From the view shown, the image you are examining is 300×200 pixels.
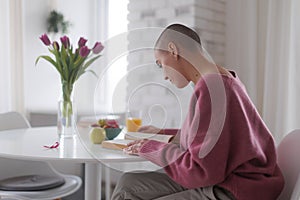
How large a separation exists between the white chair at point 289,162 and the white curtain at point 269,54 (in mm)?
671

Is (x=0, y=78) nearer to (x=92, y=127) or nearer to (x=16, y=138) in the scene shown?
(x=16, y=138)

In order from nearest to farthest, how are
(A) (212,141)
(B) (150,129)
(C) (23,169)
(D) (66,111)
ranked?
1. (A) (212,141)
2. (B) (150,129)
3. (D) (66,111)
4. (C) (23,169)

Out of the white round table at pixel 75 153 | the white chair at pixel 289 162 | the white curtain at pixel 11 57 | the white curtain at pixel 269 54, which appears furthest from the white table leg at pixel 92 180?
the white curtain at pixel 11 57

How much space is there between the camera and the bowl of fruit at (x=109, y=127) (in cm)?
162

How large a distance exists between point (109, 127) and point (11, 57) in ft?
6.55

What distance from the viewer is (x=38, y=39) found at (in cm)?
338

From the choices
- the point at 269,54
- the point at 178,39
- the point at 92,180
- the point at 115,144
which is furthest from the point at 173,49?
the point at 269,54

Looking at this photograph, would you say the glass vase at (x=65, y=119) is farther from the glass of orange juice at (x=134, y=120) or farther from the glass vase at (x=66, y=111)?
the glass of orange juice at (x=134, y=120)

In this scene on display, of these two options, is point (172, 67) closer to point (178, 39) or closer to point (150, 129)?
point (178, 39)

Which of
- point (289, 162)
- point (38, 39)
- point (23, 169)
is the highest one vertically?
point (38, 39)

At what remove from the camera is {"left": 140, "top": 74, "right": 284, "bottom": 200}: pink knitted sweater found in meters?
1.12

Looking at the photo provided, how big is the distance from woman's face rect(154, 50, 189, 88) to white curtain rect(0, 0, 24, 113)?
2275 millimetres

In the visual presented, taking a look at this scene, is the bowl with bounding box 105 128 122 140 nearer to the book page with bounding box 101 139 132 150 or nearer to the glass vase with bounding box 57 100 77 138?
the book page with bounding box 101 139 132 150

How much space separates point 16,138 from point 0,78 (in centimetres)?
163
